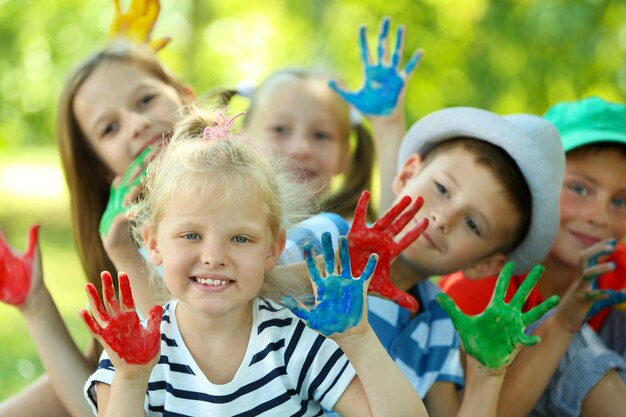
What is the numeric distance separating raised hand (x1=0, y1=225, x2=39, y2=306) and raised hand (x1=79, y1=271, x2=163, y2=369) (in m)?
0.81

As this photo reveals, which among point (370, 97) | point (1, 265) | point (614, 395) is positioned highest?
point (370, 97)

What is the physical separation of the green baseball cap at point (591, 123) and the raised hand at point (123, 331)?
64.7 inches

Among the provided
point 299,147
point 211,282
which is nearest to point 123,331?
point 211,282

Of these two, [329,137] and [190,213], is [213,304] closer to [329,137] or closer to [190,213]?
[190,213]

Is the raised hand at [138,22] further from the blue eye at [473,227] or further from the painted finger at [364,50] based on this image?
the blue eye at [473,227]

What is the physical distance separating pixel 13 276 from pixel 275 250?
94cm

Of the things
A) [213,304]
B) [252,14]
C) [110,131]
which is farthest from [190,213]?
[252,14]

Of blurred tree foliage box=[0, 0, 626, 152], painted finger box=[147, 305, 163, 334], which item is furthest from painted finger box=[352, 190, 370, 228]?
blurred tree foliage box=[0, 0, 626, 152]

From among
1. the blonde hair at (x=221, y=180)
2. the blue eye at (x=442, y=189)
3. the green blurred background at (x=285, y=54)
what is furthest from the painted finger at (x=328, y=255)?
the green blurred background at (x=285, y=54)

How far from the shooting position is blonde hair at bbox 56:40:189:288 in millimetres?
2730

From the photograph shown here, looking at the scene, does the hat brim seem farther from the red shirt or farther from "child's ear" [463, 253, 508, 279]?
"child's ear" [463, 253, 508, 279]

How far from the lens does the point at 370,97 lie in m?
2.74

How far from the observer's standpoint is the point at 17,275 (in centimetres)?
235

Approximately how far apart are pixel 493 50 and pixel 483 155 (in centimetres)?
404
